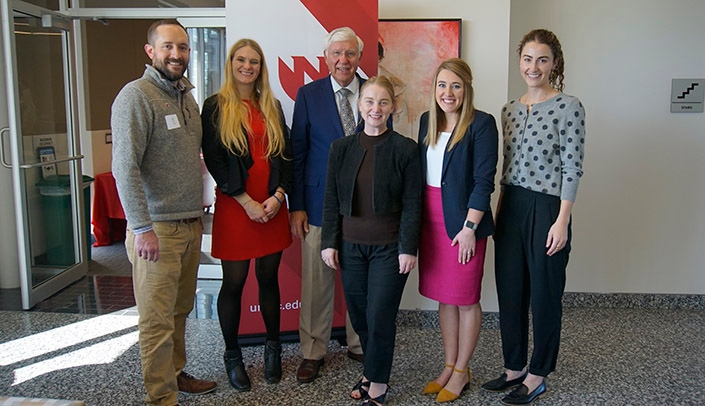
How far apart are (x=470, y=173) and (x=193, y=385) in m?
1.68

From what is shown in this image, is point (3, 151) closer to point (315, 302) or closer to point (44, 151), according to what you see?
point (44, 151)

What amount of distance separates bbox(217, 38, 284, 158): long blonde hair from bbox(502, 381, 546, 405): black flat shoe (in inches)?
63.3

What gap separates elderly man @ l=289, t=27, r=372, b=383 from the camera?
2.83m

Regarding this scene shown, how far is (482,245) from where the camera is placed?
2596 millimetres

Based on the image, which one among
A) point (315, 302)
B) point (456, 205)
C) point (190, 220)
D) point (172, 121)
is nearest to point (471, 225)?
point (456, 205)

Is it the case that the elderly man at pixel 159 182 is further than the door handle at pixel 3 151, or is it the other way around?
the door handle at pixel 3 151

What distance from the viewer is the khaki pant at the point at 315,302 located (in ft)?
9.80

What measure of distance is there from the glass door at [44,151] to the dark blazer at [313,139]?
2.32 metres

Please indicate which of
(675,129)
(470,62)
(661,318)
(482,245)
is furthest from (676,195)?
(482,245)

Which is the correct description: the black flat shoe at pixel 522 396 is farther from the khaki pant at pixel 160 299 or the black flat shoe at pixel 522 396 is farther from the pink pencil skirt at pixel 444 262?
the khaki pant at pixel 160 299

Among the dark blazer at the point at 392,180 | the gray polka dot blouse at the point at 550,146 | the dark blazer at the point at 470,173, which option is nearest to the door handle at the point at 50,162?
the dark blazer at the point at 392,180

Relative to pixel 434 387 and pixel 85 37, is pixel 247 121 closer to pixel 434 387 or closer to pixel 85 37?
pixel 434 387

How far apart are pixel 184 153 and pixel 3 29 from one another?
94.4 inches

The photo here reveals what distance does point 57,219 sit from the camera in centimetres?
480
